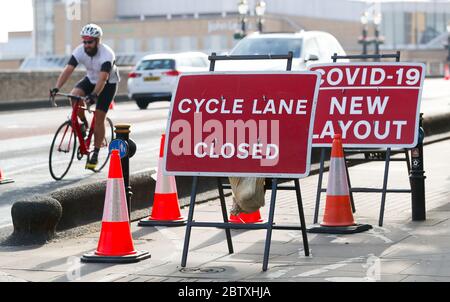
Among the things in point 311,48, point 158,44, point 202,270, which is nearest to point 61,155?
point 202,270

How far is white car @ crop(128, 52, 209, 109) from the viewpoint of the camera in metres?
35.2

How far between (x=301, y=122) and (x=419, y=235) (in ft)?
5.59

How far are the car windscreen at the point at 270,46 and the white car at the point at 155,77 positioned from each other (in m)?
9.37

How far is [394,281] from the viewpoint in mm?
7312

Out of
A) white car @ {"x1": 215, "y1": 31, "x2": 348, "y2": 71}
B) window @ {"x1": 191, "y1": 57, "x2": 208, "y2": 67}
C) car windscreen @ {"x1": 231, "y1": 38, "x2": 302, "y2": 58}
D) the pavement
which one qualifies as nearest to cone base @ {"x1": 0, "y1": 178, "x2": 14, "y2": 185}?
the pavement

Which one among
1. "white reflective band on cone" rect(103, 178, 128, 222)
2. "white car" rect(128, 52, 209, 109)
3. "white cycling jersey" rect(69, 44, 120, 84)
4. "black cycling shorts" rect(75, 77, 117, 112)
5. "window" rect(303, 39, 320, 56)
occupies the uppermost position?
"white cycling jersey" rect(69, 44, 120, 84)

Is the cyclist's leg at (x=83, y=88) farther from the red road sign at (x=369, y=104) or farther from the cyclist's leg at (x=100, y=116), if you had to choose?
the red road sign at (x=369, y=104)

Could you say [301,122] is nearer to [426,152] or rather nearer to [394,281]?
[394,281]

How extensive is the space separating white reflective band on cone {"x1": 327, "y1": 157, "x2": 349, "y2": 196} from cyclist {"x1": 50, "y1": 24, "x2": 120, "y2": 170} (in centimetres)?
502

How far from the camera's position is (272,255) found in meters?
8.62

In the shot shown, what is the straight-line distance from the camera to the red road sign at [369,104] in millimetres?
10805

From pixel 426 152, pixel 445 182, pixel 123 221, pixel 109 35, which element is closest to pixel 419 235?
pixel 123 221

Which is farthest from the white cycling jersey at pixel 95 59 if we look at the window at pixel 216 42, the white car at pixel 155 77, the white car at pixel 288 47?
the window at pixel 216 42

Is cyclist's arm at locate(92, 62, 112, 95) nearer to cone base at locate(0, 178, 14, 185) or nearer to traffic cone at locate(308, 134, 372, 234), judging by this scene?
cone base at locate(0, 178, 14, 185)
